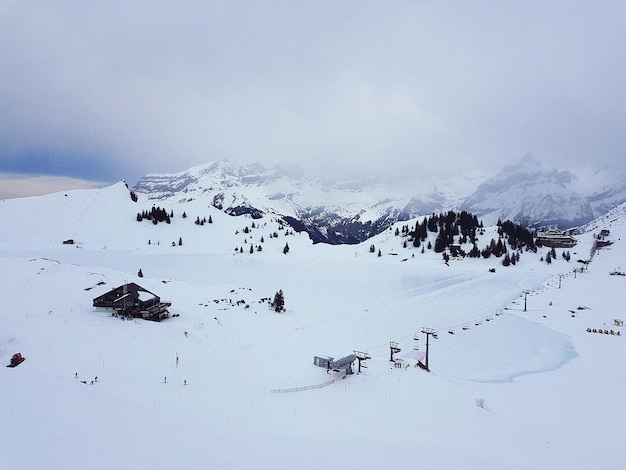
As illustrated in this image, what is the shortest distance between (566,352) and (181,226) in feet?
540

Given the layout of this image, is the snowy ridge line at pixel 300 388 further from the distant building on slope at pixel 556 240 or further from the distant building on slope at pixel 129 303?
the distant building on slope at pixel 556 240

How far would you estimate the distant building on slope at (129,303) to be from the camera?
37.0 m

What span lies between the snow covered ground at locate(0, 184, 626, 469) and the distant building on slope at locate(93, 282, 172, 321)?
1438 millimetres

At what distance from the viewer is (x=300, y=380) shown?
2764cm

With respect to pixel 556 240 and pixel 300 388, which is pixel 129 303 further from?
pixel 556 240

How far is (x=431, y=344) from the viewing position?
40.1 m

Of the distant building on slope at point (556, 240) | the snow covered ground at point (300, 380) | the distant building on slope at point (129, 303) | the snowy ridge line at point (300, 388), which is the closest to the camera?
the snow covered ground at point (300, 380)

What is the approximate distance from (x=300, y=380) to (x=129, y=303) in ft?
71.3

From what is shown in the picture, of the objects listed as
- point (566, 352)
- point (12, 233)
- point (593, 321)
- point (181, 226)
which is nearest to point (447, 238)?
point (593, 321)

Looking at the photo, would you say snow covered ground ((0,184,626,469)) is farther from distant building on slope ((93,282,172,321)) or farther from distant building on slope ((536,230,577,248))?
distant building on slope ((536,230,577,248))

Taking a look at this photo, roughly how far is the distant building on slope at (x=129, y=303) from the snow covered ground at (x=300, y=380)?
1.44 m

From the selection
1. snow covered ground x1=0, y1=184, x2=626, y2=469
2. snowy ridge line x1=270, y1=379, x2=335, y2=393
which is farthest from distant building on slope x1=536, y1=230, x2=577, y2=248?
snowy ridge line x1=270, y1=379, x2=335, y2=393

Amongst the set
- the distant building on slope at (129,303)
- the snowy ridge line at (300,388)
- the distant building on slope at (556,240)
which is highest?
the distant building on slope at (556,240)

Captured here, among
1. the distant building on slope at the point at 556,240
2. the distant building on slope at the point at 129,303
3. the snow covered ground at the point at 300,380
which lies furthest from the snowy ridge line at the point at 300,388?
the distant building on slope at the point at 556,240
